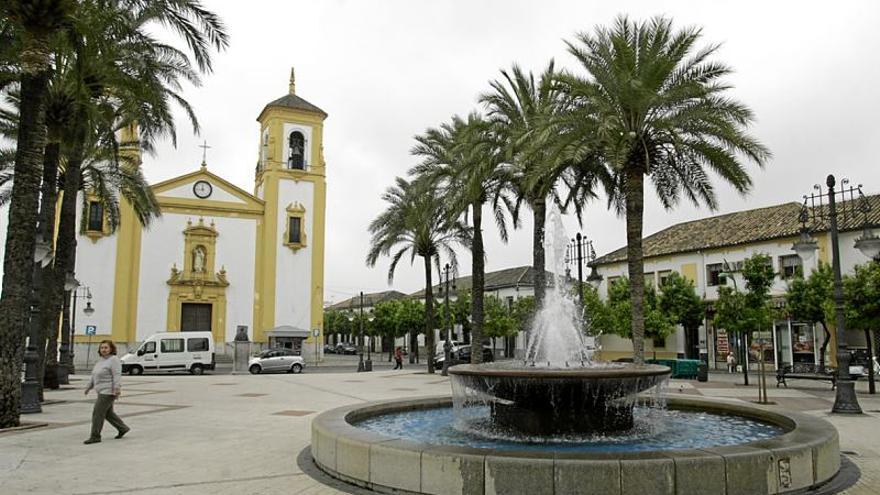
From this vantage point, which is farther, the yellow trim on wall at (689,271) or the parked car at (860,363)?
the yellow trim on wall at (689,271)

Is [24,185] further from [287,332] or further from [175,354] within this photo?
[287,332]

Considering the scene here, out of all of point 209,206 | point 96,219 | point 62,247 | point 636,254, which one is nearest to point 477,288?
point 636,254

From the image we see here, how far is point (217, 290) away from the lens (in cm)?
4447

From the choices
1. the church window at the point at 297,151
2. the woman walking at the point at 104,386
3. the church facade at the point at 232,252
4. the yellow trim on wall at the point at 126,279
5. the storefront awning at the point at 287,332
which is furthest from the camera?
the church window at the point at 297,151

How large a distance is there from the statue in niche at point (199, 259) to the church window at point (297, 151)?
8513 mm

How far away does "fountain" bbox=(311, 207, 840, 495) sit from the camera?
577 cm

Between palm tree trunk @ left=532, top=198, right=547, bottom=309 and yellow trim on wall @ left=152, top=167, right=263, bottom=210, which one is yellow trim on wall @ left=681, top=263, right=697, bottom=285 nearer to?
palm tree trunk @ left=532, top=198, right=547, bottom=309

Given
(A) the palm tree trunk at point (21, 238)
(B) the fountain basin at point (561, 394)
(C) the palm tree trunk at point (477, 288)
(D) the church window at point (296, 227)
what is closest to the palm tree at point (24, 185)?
(A) the palm tree trunk at point (21, 238)

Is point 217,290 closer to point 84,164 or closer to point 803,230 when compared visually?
point 84,164

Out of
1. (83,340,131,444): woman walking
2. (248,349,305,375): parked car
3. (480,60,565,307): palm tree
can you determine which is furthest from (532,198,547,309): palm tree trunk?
(248,349,305,375): parked car

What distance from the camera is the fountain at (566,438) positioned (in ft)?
18.9

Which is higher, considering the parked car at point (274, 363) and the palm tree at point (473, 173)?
the palm tree at point (473, 173)

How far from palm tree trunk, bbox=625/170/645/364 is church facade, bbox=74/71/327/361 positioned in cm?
3173

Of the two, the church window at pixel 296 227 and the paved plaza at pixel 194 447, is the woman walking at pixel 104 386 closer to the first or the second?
the paved plaza at pixel 194 447
